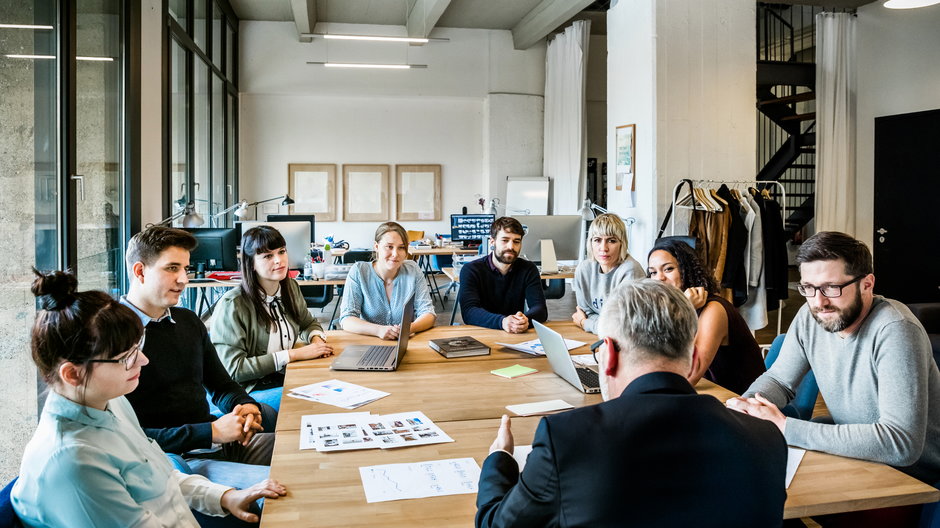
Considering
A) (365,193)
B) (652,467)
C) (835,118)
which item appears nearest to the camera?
(652,467)

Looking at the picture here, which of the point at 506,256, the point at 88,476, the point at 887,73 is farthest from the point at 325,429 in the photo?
the point at 887,73

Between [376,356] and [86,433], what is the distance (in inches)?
57.2

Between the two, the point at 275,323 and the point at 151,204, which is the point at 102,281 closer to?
the point at 151,204

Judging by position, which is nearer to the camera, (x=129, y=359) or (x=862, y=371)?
(x=129, y=359)

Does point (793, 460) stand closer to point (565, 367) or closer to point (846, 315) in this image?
point (846, 315)

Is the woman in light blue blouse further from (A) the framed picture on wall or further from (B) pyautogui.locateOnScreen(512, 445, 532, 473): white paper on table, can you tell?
(A) the framed picture on wall

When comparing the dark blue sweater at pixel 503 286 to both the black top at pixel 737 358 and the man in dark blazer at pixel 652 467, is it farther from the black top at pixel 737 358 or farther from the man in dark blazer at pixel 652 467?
the man in dark blazer at pixel 652 467

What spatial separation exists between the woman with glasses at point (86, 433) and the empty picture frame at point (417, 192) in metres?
9.55

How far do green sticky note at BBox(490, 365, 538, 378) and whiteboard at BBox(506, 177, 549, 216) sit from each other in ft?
26.9

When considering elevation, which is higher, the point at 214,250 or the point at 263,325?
the point at 214,250

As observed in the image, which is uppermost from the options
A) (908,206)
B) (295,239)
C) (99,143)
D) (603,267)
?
(99,143)

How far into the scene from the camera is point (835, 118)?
7.58m

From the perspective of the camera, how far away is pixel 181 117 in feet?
21.3

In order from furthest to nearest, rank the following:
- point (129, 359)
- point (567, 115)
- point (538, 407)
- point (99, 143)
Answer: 1. point (567, 115)
2. point (99, 143)
3. point (538, 407)
4. point (129, 359)
